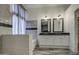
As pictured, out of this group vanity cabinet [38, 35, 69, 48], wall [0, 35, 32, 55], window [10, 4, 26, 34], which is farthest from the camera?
vanity cabinet [38, 35, 69, 48]

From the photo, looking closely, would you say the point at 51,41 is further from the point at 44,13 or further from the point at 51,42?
the point at 44,13

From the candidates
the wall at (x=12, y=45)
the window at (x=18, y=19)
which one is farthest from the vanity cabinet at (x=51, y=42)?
the wall at (x=12, y=45)

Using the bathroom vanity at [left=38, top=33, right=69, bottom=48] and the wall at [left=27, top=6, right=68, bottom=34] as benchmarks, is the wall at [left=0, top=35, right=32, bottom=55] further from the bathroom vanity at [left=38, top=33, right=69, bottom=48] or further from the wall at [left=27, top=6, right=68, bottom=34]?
the bathroom vanity at [left=38, top=33, right=69, bottom=48]

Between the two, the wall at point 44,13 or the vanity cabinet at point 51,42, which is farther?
the vanity cabinet at point 51,42

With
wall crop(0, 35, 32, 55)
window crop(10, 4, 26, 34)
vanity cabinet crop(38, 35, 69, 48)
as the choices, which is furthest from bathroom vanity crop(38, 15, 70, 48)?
wall crop(0, 35, 32, 55)

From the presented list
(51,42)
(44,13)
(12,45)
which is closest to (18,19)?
(44,13)

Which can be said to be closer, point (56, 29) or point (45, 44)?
point (45, 44)

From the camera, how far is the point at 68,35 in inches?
201

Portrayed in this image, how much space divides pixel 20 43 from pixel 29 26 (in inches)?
57.8

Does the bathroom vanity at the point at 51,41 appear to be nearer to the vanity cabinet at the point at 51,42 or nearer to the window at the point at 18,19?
the vanity cabinet at the point at 51,42

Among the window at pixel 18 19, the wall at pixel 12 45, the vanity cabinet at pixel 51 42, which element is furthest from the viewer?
the vanity cabinet at pixel 51 42

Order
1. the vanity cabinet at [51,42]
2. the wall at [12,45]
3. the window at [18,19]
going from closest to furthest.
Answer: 1. the wall at [12,45]
2. the window at [18,19]
3. the vanity cabinet at [51,42]

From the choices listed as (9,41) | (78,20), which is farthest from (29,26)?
(78,20)
